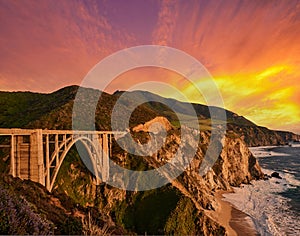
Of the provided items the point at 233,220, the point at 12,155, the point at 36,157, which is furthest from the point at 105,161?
the point at 12,155

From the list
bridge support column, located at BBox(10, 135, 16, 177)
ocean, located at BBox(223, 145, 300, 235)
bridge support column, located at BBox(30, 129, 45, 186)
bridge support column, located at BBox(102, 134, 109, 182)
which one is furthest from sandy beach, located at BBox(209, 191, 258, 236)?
bridge support column, located at BBox(10, 135, 16, 177)

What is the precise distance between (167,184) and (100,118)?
3903 cm

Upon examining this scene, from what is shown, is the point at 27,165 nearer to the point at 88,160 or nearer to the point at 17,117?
the point at 88,160

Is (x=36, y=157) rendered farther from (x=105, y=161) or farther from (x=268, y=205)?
(x=268, y=205)

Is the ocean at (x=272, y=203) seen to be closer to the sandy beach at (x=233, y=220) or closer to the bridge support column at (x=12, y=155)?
the sandy beach at (x=233, y=220)

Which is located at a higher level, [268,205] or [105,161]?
[105,161]

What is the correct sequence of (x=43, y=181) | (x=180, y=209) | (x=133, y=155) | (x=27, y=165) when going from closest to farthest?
(x=27, y=165) < (x=43, y=181) < (x=180, y=209) < (x=133, y=155)

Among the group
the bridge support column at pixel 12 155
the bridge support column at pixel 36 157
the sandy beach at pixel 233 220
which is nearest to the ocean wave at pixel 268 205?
the sandy beach at pixel 233 220

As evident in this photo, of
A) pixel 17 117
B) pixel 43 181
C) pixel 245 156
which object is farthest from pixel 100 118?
pixel 245 156

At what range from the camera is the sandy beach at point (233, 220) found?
122ft

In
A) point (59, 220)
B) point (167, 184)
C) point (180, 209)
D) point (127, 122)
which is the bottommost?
point (180, 209)

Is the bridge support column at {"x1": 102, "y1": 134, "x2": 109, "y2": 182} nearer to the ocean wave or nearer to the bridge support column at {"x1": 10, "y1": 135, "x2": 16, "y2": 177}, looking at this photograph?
the bridge support column at {"x1": 10, "y1": 135, "x2": 16, "y2": 177}

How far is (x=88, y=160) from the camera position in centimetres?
4372

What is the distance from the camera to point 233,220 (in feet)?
138
